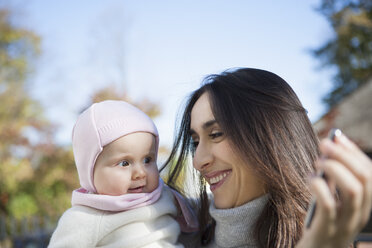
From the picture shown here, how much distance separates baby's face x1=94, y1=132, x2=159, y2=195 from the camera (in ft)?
6.63

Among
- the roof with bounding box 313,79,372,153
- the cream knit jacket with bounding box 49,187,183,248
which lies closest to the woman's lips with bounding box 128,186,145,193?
the cream knit jacket with bounding box 49,187,183,248

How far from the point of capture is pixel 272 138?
1.93 metres

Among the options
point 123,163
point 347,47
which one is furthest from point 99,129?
point 347,47

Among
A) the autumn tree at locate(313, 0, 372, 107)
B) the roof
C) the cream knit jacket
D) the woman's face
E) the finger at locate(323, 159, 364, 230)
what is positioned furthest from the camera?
the autumn tree at locate(313, 0, 372, 107)

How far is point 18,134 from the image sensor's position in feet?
42.2

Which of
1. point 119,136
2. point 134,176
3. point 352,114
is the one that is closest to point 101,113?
point 119,136

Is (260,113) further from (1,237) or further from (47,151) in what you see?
(47,151)

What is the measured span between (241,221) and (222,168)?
29 centimetres

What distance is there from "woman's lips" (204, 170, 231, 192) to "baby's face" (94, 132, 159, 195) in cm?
32

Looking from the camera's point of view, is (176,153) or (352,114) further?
(352,114)

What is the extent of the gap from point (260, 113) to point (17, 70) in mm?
16250

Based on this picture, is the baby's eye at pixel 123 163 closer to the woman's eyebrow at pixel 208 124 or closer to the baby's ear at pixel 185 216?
the baby's ear at pixel 185 216

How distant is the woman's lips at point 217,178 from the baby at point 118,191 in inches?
10.4

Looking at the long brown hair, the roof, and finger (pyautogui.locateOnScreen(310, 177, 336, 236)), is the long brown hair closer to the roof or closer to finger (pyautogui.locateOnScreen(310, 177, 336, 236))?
finger (pyautogui.locateOnScreen(310, 177, 336, 236))
